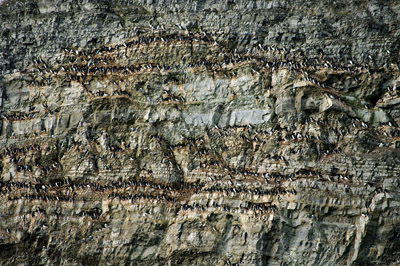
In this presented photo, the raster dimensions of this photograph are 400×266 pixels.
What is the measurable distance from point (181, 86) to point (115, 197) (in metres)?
10.3

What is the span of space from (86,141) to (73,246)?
8049mm

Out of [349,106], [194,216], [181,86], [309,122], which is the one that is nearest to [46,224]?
[194,216]

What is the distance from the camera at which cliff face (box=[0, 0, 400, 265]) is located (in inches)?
1751

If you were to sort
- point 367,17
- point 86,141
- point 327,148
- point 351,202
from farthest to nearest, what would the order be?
point 367,17 → point 86,141 → point 327,148 → point 351,202

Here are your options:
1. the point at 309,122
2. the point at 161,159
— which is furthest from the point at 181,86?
the point at 309,122

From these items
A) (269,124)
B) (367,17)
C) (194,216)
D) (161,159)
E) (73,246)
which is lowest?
(73,246)

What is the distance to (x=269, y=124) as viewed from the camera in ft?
163

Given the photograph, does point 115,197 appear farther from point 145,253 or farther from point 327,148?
point 327,148

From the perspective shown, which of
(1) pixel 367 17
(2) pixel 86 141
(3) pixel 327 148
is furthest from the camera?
(1) pixel 367 17

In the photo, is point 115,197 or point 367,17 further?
point 367,17

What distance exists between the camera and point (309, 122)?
Result: 159 ft

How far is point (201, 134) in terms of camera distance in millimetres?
50531

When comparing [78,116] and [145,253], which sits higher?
[78,116]

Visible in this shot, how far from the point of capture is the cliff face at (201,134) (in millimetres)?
44469
